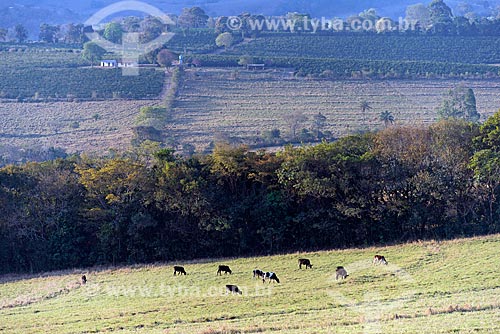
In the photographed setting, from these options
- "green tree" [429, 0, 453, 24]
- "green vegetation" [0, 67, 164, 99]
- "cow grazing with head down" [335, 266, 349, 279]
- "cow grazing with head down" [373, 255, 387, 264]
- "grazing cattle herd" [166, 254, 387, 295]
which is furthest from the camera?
"green tree" [429, 0, 453, 24]

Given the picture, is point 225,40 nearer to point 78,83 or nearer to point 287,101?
point 78,83

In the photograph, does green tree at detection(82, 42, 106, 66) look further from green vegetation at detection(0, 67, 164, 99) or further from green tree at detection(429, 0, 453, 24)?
green tree at detection(429, 0, 453, 24)

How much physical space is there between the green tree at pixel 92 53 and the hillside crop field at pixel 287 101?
650 inches

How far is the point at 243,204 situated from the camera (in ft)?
114

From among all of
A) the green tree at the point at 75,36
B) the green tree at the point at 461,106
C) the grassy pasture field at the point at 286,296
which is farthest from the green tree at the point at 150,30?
the grassy pasture field at the point at 286,296

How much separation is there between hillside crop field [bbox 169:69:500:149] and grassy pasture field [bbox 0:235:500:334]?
2998 cm

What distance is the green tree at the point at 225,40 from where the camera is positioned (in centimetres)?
10219

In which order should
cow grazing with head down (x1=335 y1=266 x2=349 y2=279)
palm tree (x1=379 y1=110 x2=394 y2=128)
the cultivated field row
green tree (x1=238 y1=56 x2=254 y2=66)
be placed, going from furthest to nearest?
green tree (x1=238 y1=56 x2=254 y2=66) → palm tree (x1=379 y1=110 x2=394 y2=128) → the cultivated field row → cow grazing with head down (x1=335 y1=266 x2=349 y2=279)

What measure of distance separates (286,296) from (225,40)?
82641mm

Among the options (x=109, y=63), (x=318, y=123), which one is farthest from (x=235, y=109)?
(x=109, y=63)

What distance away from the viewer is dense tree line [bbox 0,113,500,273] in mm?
33844

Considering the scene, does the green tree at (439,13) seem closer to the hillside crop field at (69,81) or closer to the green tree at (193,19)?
the green tree at (193,19)

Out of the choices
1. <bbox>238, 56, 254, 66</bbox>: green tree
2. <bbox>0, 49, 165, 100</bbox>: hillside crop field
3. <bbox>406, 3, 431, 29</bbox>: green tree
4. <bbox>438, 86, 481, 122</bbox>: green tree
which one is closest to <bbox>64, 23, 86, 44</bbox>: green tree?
<bbox>0, 49, 165, 100</bbox>: hillside crop field

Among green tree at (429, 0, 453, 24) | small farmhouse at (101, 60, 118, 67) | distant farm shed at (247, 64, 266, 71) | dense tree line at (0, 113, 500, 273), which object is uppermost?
green tree at (429, 0, 453, 24)
